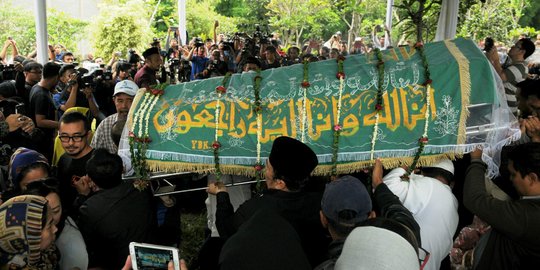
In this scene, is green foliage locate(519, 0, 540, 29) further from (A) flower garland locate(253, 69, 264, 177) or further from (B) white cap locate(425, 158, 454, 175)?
(A) flower garland locate(253, 69, 264, 177)

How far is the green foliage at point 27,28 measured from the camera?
1689 centimetres

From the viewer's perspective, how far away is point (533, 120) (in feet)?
9.64

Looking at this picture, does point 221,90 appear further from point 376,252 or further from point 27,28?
point 27,28

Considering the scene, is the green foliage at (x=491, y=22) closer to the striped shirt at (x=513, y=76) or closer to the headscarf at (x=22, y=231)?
the striped shirt at (x=513, y=76)

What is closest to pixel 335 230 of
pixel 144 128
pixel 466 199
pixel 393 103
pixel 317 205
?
pixel 317 205

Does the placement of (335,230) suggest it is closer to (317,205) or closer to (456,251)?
(317,205)

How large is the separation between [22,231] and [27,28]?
1817 cm

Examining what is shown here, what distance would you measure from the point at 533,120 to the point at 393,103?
0.88 meters

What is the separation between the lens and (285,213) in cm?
239

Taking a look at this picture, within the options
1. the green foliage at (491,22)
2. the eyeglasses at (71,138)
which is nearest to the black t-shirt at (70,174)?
the eyeglasses at (71,138)

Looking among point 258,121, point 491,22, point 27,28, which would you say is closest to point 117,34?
point 27,28

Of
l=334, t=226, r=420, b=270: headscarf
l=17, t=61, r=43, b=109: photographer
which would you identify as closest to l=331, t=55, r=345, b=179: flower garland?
l=334, t=226, r=420, b=270: headscarf

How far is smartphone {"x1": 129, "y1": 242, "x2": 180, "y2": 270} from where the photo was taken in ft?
5.42

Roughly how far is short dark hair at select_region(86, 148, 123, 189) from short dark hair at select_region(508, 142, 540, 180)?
6.96 feet
